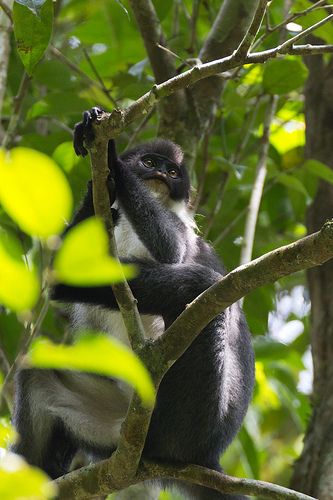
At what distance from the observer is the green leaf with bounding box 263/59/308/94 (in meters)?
5.29

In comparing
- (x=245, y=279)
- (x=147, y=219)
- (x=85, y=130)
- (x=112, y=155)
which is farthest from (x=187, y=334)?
(x=147, y=219)

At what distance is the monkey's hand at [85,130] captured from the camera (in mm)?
3115

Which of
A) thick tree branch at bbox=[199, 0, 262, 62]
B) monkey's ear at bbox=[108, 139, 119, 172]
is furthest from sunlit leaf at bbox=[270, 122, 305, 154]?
monkey's ear at bbox=[108, 139, 119, 172]

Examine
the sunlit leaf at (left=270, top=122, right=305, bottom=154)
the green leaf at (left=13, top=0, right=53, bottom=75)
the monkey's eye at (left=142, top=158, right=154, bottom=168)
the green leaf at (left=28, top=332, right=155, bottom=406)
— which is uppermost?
the sunlit leaf at (left=270, top=122, right=305, bottom=154)

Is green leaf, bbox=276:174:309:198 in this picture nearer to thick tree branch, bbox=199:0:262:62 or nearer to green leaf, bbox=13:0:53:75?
thick tree branch, bbox=199:0:262:62

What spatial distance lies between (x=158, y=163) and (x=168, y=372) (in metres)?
1.80

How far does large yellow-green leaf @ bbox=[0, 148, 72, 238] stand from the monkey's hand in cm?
221

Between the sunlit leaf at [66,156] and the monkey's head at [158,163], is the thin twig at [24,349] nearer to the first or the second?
the monkey's head at [158,163]

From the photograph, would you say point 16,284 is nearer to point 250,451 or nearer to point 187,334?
point 187,334

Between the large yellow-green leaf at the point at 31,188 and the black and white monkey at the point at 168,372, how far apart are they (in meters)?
2.29

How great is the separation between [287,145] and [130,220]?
4154 millimetres

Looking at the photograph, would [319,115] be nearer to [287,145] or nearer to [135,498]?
[287,145]

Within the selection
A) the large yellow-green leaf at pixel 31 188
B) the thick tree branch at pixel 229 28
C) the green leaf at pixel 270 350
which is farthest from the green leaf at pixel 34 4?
the large yellow-green leaf at pixel 31 188

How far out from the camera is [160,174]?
504cm
